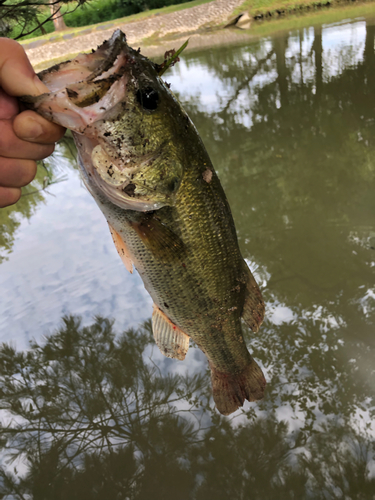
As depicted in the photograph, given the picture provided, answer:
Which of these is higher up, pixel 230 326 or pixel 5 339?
pixel 5 339

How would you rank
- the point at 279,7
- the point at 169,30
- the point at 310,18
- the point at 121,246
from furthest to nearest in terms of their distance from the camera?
the point at 169,30, the point at 279,7, the point at 310,18, the point at 121,246

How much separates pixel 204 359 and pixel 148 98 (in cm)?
295

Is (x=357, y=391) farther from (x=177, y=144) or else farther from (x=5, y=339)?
(x=5, y=339)

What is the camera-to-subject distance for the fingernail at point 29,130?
1.17m

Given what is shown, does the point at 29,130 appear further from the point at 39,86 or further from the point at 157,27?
the point at 157,27

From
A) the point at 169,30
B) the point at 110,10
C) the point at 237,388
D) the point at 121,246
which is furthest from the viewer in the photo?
the point at 110,10

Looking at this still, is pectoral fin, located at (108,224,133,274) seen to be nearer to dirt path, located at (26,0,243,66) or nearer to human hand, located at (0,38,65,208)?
human hand, located at (0,38,65,208)

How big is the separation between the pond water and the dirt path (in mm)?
17632

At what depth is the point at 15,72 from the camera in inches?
43.7

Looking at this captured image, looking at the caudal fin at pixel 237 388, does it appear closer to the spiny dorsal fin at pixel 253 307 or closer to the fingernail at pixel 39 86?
the spiny dorsal fin at pixel 253 307

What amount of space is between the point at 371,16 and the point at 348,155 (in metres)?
12.7

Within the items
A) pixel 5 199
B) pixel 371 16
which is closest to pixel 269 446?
pixel 5 199

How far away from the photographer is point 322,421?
3205 millimetres

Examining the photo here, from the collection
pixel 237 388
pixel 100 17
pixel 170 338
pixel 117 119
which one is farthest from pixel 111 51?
pixel 100 17
